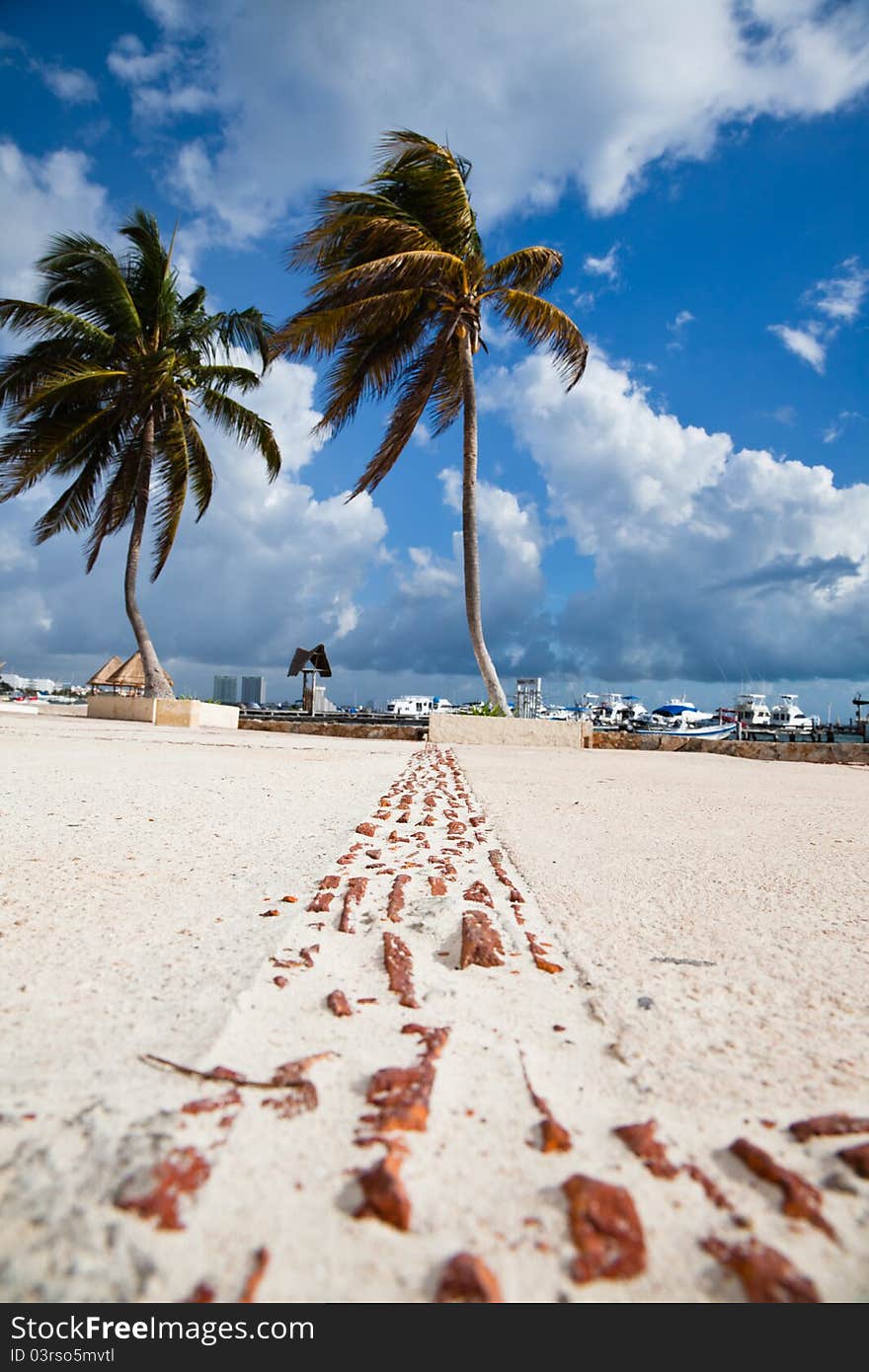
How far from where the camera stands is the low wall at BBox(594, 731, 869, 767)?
39.4 feet

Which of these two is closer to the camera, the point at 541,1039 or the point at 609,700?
the point at 541,1039

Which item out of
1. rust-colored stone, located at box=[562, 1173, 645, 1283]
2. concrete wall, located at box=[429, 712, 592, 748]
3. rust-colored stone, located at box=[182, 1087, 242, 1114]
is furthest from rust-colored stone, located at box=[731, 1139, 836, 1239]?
concrete wall, located at box=[429, 712, 592, 748]

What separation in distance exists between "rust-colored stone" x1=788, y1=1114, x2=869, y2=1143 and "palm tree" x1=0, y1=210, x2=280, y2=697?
15204 mm

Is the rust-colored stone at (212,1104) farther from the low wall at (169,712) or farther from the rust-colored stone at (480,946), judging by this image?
the low wall at (169,712)

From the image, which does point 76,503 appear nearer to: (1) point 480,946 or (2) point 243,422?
(2) point 243,422

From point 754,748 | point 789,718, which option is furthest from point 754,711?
point 754,748

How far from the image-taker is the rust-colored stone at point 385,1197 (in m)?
0.71

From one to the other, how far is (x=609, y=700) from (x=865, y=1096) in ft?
239

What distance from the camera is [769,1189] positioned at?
2.59 ft

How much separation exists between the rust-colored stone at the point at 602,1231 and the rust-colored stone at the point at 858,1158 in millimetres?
305

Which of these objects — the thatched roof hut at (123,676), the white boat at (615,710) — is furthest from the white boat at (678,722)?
the thatched roof hut at (123,676)
